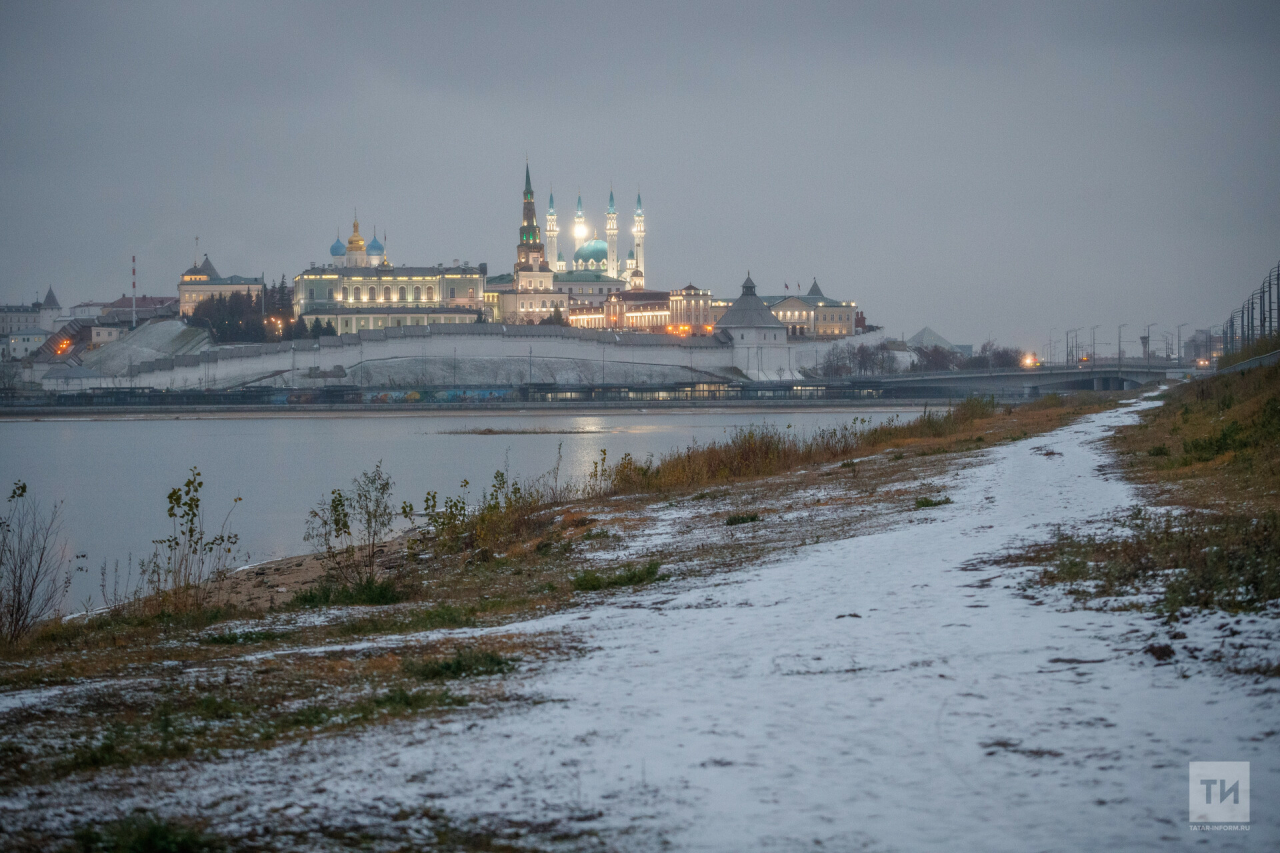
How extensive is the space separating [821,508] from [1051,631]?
5.33m

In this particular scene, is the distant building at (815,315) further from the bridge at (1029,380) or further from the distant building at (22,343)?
the distant building at (22,343)

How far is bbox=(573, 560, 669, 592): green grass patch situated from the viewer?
6465 mm

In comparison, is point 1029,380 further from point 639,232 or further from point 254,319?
point 639,232

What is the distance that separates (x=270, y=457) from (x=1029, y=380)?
4834 cm

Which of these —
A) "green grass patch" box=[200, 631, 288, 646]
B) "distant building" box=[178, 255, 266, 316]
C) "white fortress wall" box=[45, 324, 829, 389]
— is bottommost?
"green grass patch" box=[200, 631, 288, 646]

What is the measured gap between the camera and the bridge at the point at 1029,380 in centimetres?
6131

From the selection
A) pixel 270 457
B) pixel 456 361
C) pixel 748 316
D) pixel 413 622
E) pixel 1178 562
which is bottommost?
pixel 270 457

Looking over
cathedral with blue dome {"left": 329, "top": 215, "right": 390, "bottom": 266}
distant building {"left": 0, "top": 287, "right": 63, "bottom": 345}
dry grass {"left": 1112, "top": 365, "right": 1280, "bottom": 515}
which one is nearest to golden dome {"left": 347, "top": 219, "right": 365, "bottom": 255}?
cathedral with blue dome {"left": 329, "top": 215, "right": 390, "bottom": 266}

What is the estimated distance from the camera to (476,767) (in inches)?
127

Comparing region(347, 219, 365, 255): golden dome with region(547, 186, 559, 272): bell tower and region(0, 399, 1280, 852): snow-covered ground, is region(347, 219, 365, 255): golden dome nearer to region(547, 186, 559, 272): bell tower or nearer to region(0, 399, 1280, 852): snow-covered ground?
region(547, 186, 559, 272): bell tower

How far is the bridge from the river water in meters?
7.59

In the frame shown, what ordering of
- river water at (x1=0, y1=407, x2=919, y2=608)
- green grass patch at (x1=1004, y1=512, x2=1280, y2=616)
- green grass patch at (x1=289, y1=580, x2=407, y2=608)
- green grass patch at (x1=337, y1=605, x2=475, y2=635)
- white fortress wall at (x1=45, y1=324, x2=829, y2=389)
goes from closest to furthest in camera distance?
green grass patch at (x1=1004, y1=512, x2=1280, y2=616)
green grass patch at (x1=337, y1=605, x2=475, y2=635)
green grass patch at (x1=289, y1=580, x2=407, y2=608)
river water at (x1=0, y1=407, x2=919, y2=608)
white fortress wall at (x1=45, y1=324, x2=829, y2=389)

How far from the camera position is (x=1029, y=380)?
216 feet

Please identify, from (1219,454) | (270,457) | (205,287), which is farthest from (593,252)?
(1219,454)
